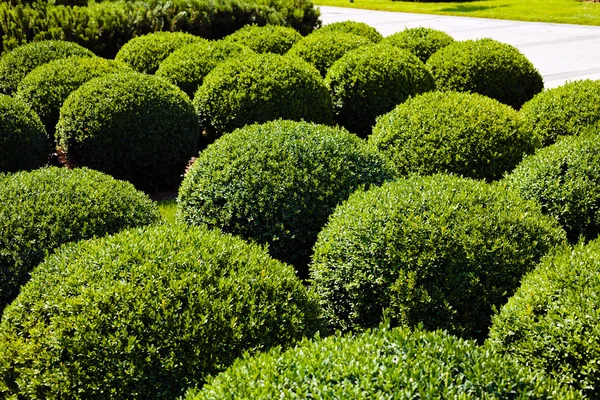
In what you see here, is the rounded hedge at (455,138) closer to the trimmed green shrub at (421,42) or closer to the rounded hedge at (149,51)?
the trimmed green shrub at (421,42)

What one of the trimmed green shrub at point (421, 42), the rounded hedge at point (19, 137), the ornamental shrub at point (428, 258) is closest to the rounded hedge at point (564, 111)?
the ornamental shrub at point (428, 258)

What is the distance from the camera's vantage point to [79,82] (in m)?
8.28

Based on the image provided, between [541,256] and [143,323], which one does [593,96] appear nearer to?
[541,256]

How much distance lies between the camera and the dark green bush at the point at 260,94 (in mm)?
7562

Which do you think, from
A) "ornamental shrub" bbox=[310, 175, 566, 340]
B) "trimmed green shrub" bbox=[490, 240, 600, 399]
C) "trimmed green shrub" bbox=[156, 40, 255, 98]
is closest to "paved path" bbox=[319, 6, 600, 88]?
"trimmed green shrub" bbox=[156, 40, 255, 98]

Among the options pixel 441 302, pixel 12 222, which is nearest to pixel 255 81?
pixel 12 222

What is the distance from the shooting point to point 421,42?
1057 cm

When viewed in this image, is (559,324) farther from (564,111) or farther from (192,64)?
(192,64)

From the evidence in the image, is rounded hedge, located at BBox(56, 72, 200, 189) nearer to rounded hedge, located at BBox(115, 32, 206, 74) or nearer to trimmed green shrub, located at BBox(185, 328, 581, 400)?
rounded hedge, located at BBox(115, 32, 206, 74)

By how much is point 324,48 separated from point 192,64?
2.24 m

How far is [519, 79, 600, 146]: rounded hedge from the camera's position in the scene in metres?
6.98

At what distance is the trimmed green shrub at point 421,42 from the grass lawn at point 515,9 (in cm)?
1517

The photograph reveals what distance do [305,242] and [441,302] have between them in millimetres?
1536

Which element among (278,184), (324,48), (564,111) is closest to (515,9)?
(324,48)
